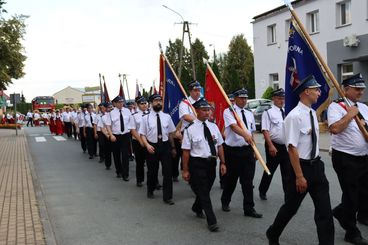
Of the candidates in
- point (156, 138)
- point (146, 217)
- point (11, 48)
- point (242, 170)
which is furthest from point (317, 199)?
point (11, 48)

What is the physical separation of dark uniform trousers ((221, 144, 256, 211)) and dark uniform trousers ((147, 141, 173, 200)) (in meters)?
1.25

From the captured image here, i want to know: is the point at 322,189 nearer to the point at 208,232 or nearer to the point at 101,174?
the point at 208,232

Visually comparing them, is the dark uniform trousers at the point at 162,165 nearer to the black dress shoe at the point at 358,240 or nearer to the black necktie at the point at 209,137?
the black necktie at the point at 209,137

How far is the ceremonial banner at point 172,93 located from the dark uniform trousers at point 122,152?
209cm

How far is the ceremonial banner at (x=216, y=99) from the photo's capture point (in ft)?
24.1

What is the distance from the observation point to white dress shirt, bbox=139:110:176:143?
27.7ft

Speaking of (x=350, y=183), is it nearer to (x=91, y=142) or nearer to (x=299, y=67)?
(x=299, y=67)

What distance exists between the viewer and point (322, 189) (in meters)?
4.75

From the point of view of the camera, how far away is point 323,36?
2728cm

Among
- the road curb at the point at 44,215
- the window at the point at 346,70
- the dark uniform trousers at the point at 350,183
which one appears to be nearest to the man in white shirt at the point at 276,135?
the dark uniform trousers at the point at 350,183

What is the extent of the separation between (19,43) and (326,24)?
17311 millimetres

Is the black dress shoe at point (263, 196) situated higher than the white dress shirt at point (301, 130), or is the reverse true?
the white dress shirt at point (301, 130)

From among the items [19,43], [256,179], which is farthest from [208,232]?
[19,43]

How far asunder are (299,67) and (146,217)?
10.6ft
